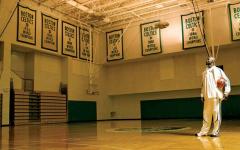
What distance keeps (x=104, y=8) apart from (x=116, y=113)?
8498 millimetres

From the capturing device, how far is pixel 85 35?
2062 cm

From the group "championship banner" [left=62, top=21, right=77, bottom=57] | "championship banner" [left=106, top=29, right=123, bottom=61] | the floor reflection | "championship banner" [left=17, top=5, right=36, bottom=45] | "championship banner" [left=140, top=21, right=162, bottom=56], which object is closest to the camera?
the floor reflection

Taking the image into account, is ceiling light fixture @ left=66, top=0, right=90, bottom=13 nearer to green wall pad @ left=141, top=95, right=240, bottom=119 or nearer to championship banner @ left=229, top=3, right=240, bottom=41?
green wall pad @ left=141, top=95, right=240, bottom=119

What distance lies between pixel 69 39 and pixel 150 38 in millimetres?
5585

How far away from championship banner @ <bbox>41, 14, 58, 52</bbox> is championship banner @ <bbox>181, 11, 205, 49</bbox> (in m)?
8.23

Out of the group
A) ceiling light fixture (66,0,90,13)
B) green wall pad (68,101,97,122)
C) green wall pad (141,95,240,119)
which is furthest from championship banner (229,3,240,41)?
green wall pad (68,101,97,122)

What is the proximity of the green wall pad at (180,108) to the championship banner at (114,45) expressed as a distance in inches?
162

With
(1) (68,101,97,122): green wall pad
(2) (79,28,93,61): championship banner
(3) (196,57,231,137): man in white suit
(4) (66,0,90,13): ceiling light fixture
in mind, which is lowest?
(1) (68,101,97,122): green wall pad

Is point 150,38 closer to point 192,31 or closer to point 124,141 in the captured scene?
point 192,31

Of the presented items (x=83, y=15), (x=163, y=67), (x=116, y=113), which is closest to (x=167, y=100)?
(x=163, y=67)

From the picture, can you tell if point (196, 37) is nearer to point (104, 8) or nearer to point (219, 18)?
point (219, 18)

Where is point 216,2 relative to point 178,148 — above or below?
above

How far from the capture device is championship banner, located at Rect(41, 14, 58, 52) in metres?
17.1

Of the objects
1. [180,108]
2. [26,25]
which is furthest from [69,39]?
[180,108]
